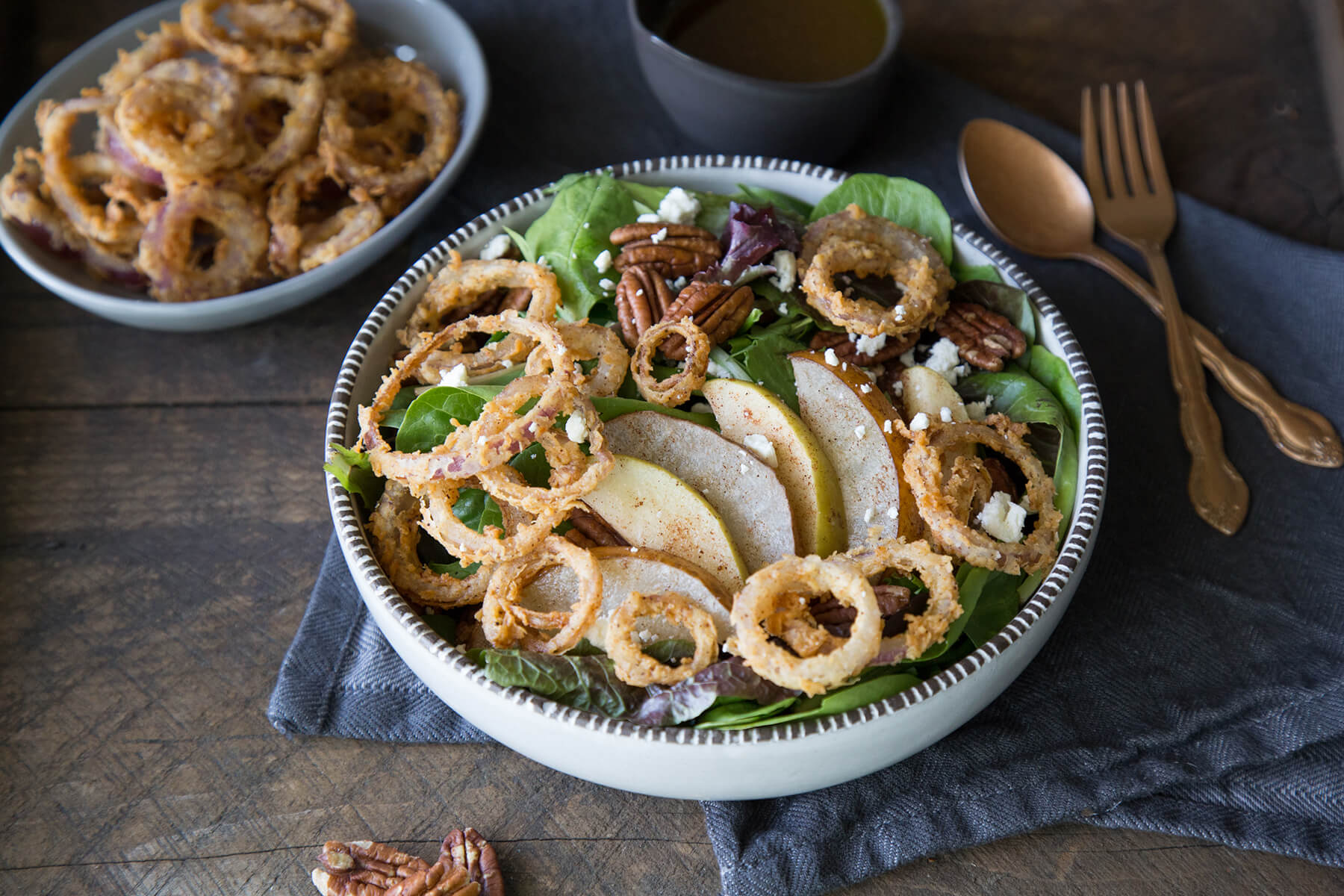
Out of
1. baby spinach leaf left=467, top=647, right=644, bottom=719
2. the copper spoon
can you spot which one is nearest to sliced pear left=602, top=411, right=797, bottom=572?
baby spinach leaf left=467, top=647, right=644, bottom=719

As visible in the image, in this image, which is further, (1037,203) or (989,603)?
(1037,203)

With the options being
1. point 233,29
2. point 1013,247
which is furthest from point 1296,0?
point 233,29

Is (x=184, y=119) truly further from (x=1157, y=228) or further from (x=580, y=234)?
(x=1157, y=228)

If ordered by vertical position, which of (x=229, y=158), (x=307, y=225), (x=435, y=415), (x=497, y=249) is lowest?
(x=307, y=225)

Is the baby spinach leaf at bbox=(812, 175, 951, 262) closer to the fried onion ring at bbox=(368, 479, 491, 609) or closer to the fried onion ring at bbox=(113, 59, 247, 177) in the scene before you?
the fried onion ring at bbox=(368, 479, 491, 609)

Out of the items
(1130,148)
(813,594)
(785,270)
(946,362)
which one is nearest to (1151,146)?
(1130,148)

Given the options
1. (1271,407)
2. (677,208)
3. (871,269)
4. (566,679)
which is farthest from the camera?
(1271,407)

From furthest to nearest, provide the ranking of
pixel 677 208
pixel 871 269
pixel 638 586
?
1. pixel 677 208
2. pixel 871 269
3. pixel 638 586
